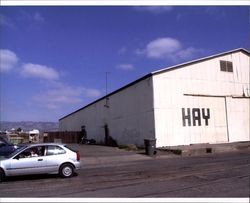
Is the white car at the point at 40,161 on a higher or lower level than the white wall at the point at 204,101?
lower

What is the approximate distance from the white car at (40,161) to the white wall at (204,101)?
54.7ft

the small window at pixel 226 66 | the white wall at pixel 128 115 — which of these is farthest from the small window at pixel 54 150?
the small window at pixel 226 66

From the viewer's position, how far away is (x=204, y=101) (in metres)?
35.3

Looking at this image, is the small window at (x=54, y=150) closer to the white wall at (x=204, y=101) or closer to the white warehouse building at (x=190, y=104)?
the white warehouse building at (x=190, y=104)

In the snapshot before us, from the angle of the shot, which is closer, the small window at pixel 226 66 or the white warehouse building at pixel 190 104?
Answer: the white warehouse building at pixel 190 104

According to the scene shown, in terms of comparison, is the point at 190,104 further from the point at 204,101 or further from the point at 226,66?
the point at 226,66

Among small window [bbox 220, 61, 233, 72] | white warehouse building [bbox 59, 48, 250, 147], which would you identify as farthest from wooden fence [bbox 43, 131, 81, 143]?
small window [bbox 220, 61, 233, 72]

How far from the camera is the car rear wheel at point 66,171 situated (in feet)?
52.1

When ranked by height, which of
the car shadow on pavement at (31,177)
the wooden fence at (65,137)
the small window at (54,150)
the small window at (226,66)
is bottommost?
the car shadow on pavement at (31,177)

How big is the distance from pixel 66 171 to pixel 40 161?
1.11m

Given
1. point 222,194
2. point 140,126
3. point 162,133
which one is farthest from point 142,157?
point 222,194

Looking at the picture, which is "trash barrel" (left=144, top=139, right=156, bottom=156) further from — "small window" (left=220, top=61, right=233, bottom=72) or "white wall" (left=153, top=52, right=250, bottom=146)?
"small window" (left=220, top=61, right=233, bottom=72)

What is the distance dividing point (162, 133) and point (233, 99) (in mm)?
9388

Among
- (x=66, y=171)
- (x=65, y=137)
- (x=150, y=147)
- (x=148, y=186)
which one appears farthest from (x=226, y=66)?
(x=65, y=137)
